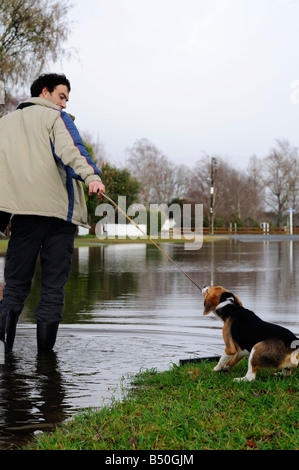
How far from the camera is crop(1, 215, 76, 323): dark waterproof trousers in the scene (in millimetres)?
5973

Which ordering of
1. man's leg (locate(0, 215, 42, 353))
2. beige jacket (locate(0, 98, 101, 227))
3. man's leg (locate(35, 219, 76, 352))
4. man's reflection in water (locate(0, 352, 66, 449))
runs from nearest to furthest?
man's reflection in water (locate(0, 352, 66, 449))
beige jacket (locate(0, 98, 101, 227))
man's leg (locate(0, 215, 42, 353))
man's leg (locate(35, 219, 76, 352))

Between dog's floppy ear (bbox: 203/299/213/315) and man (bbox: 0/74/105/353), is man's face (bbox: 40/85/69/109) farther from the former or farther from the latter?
dog's floppy ear (bbox: 203/299/213/315)

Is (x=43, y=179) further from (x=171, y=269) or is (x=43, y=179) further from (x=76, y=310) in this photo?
(x=171, y=269)

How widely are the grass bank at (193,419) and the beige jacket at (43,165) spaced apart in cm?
175

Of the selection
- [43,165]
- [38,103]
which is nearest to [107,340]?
[43,165]

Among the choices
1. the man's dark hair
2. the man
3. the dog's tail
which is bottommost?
the dog's tail

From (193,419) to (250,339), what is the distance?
1277mm

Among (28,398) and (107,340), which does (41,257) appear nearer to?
(107,340)

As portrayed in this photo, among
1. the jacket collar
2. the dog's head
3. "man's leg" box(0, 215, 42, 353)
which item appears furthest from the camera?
the jacket collar

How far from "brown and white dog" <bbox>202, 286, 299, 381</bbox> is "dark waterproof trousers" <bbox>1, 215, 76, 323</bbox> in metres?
1.31

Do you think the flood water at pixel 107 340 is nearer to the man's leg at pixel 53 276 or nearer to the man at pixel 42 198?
the man's leg at pixel 53 276

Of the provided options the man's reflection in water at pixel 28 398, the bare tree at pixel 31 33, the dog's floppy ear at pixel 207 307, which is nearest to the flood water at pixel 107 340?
the man's reflection in water at pixel 28 398

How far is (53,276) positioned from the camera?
241 inches

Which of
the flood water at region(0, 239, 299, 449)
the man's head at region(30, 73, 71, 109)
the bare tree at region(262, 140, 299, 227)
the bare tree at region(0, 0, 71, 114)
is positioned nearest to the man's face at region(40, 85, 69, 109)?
the man's head at region(30, 73, 71, 109)
